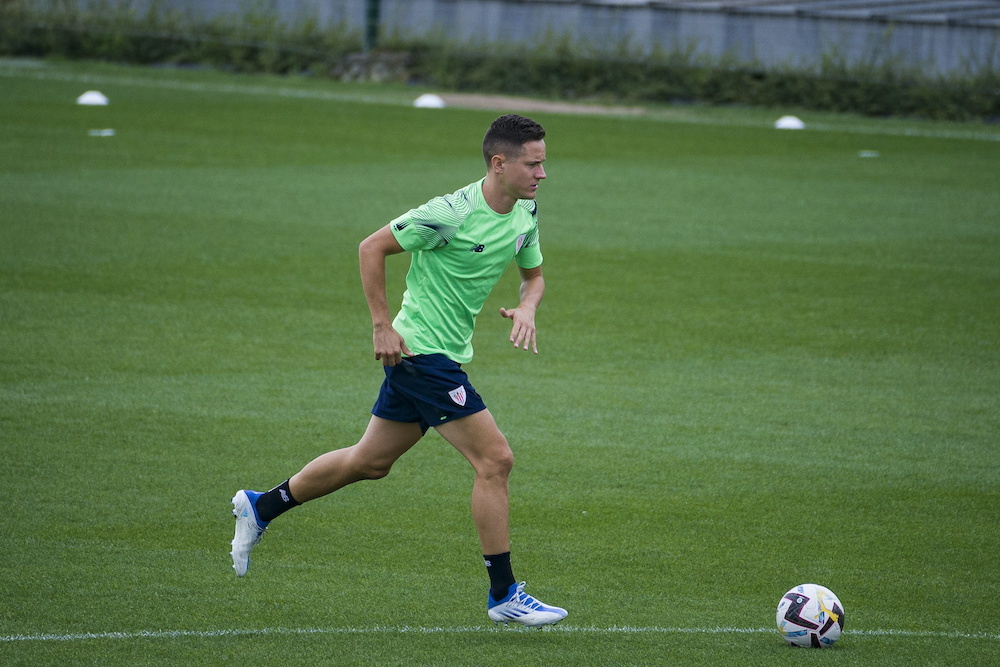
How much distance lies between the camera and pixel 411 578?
625 centimetres

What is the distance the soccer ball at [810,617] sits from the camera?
548 centimetres

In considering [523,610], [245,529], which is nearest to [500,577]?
[523,610]

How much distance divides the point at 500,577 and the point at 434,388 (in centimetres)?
89

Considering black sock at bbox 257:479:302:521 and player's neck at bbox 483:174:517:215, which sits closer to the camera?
player's neck at bbox 483:174:517:215

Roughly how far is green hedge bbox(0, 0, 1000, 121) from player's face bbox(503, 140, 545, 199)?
2616 cm

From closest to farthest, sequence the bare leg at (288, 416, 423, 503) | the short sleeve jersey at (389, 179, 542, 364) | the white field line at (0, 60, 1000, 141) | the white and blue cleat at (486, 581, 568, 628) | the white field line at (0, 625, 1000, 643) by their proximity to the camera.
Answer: the white field line at (0, 625, 1000, 643) → the white and blue cleat at (486, 581, 568, 628) → the short sleeve jersey at (389, 179, 542, 364) → the bare leg at (288, 416, 423, 503) → the white field line at (0, 60, 1000, 141)

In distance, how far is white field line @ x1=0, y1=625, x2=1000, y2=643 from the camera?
5.40 meters

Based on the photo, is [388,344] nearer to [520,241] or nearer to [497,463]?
[497,463]

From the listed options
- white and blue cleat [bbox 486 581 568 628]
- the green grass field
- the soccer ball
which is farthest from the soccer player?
the soccer ball

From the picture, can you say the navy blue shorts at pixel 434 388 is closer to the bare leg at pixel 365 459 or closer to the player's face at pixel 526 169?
the bare leg at pixel 365 459

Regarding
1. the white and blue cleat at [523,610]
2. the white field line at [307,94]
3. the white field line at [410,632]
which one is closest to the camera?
the white field line at [410,632]

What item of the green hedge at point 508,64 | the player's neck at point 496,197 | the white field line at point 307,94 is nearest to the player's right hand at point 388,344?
the player's neck at point 496,197

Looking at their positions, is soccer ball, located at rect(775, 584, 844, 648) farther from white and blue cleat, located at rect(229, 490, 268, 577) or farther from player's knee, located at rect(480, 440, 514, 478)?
white and blue cleat, located at rect(229, 490, 268, 577)

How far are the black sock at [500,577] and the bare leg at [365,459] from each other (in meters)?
0.70
